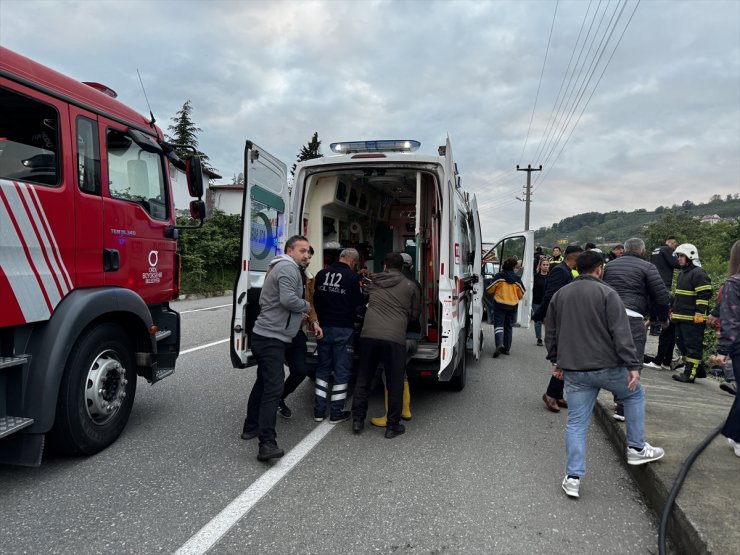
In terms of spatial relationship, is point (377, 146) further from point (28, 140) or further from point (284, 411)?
point (28, 140)

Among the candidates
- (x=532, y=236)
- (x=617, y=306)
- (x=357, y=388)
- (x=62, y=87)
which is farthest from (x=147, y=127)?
(x=532, y=236)

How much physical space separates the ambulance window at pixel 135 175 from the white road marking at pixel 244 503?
8.23 ft

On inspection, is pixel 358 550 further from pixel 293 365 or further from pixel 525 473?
pixel 293 365

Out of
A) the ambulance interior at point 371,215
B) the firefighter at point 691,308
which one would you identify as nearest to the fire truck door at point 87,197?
the ambulance interior at point 371,215

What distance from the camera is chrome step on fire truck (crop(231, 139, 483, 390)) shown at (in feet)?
13.9

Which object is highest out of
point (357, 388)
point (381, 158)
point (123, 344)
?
point (381, 158)

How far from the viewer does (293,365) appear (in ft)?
14.4

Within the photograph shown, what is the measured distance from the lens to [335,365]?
14.8 ft

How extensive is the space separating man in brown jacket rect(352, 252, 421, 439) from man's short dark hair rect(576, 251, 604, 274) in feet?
4.92

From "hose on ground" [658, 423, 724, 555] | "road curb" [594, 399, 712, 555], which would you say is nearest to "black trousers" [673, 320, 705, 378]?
"road curb" [594, 399, 712, 555]

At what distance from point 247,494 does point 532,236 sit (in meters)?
6.75

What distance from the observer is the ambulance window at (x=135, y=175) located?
3.81m

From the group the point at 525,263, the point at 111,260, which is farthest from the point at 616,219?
the point at 111,260

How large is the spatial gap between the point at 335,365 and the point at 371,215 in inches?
146
